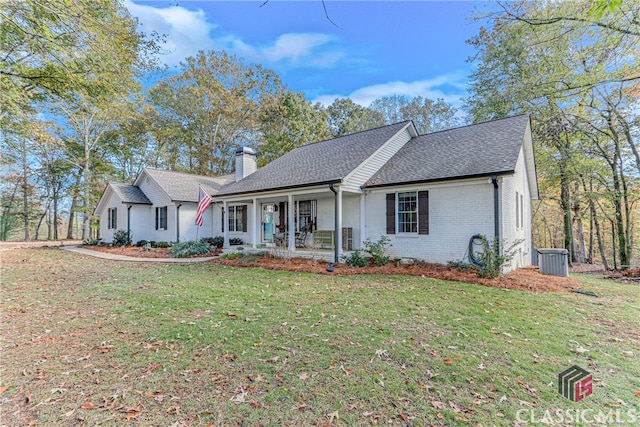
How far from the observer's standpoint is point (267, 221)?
14867 mm

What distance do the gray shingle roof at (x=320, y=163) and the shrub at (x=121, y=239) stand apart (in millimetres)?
8406

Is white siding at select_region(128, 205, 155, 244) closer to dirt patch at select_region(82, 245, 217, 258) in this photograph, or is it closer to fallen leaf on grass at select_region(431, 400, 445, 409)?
dirt patch at select_region(82, 245, 217, 258)

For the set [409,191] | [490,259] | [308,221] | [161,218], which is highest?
[409,191]

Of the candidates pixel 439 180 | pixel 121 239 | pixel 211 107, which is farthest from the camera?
pixel 211 107

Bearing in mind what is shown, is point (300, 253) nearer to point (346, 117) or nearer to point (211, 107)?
point (211, 107)

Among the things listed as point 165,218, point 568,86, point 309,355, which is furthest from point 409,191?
point 165,218

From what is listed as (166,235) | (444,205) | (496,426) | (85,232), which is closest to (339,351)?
(496,426)

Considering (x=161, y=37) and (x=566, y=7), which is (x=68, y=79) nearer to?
(x=161, y=37)

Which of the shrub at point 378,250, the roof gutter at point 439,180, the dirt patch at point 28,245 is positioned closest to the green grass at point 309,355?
the shrub at point 378,250

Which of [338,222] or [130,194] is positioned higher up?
[130,194]

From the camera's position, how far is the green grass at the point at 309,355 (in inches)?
104

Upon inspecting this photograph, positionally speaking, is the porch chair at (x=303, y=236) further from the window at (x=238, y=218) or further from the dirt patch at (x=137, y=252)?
the dirt patch at (x=137, y=252)

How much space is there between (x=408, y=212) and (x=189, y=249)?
33.7 ft

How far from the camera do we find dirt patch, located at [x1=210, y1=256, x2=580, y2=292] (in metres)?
7.29
